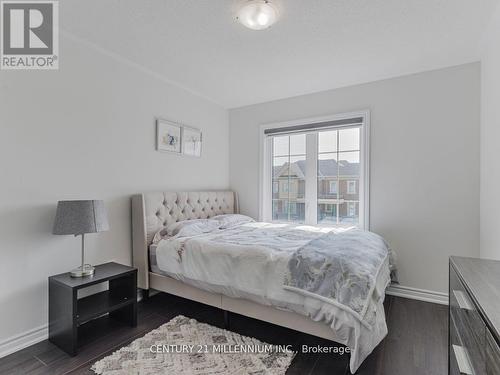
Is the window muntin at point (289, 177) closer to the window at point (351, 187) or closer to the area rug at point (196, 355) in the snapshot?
the window at point (351, 187)

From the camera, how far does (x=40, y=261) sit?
6.96 ft

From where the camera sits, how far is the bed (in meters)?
1.67

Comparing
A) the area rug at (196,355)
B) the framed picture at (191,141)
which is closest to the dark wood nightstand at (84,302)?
the area rug at (196,355)

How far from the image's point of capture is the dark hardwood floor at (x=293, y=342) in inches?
70.1

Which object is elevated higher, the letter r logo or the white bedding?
the letter r logo

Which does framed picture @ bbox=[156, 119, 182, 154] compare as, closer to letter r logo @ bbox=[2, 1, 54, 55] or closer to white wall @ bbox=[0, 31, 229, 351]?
white wall @ bbox=[0, 31, 229, 351]

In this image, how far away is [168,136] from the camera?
322 centimetres

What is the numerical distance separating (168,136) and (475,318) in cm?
308

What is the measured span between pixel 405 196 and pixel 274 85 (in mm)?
2052

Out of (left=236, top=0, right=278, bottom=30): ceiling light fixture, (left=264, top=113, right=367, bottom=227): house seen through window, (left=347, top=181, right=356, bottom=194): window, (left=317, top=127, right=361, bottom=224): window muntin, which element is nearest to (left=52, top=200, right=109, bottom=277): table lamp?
(left=236, top=0, right=278, bottom=30): ceiling light fixture

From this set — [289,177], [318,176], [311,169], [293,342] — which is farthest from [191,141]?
[293,342]

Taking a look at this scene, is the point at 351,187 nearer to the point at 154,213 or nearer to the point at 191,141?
the point at 191,141

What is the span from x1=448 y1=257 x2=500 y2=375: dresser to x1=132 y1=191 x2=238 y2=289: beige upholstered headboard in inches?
97.7

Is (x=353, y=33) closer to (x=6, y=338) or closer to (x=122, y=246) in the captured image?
(x=122, y=246)
